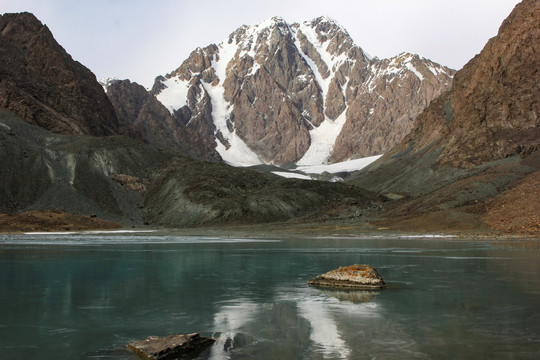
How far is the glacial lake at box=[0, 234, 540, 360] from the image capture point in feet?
51.0

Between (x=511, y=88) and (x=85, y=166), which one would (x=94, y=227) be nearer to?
(x=85, y=166)

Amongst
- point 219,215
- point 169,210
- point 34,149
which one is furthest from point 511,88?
point 34,149

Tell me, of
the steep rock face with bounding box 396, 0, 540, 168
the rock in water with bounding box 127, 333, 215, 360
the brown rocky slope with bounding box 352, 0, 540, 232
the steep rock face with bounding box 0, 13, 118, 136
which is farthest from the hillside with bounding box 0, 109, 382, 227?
the rock in water with bounding box 127, 333, 215, 360

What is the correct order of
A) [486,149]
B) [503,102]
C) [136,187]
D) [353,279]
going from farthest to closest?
[503,102]
[486,149]
[136,187]
[353,279]

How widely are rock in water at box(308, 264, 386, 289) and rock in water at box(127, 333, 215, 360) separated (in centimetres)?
1290

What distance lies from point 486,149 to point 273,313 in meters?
141

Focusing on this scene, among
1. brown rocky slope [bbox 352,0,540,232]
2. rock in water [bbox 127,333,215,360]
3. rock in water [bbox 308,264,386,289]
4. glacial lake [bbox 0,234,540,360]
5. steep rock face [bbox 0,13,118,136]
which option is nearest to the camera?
rock in water [bbox 127,333,215,360]

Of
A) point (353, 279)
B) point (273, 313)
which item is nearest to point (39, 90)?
point (353, 279)

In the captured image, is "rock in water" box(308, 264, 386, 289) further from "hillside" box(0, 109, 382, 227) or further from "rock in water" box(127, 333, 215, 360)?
"hillside" box(0, 109, 382, 227)

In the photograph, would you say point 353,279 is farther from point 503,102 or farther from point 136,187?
point 503,102

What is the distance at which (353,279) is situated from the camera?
92.0 ft

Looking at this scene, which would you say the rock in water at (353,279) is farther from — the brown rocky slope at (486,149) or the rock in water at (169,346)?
the brown rocky slope at (486,149)

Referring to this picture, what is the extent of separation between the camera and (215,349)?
15539mm

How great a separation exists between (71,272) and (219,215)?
319 ft
